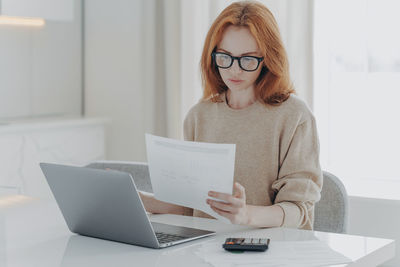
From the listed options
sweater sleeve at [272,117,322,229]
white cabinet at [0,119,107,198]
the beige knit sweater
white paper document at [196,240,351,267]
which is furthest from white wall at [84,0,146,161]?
white paper document at [196,240,351,267]

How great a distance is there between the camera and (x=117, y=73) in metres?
3.59

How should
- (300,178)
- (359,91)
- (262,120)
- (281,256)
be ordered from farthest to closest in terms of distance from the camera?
(359,91)
(262,120)
(300,178)
(281,256)

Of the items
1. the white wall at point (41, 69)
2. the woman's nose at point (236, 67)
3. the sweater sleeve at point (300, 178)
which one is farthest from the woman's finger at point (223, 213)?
the white wall at point (41, 69)

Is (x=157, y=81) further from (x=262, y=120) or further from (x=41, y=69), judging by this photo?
(x=262, y=120)

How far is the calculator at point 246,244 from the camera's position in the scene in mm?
1257

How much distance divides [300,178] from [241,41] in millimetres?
385

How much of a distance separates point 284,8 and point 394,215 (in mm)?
1055

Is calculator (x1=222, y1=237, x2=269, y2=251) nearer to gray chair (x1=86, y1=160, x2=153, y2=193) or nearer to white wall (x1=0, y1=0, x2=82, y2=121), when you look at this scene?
gray chair (x1=86, y1=160, x2=153, y2=193)

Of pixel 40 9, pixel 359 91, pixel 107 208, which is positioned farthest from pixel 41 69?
pixel 107 208

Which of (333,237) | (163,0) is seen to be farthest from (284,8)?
(333,237)

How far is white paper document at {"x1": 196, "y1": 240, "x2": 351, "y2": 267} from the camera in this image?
1.19 meters

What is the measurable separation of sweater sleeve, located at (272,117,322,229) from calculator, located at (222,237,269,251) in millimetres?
264

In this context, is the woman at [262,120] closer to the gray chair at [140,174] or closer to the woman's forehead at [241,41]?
the woman's forehead at [241,41]

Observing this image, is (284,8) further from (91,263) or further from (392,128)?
(91,263)
